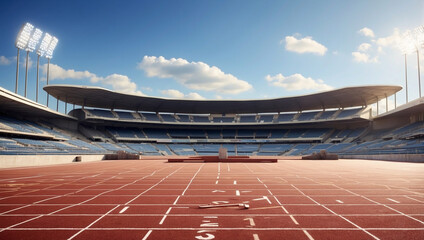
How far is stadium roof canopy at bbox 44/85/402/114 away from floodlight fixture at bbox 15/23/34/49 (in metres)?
9.77

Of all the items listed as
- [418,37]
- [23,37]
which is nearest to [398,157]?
[418,37]

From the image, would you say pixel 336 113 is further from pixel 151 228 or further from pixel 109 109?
pixel 151 228

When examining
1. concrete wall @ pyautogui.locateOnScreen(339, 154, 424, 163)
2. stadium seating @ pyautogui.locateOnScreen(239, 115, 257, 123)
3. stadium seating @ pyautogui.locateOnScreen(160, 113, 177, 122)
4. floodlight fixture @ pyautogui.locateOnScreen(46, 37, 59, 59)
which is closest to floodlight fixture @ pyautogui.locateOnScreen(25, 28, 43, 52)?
floodlight fixture @ pyautogui.locateOnScreen(46, 37, 59, 59)

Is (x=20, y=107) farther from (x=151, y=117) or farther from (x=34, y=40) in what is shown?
(x=151, y=117)

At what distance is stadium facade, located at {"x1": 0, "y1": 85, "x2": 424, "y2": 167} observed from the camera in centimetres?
4103

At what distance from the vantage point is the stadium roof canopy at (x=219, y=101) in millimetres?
47625

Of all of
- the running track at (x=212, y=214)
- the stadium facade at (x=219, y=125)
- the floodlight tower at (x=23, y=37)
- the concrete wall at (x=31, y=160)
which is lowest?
the concrete wall at (x=31, y=160)

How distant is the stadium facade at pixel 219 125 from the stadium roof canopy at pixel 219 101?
0.52 feet

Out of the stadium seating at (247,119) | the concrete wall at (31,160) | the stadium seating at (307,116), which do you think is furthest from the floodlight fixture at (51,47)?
the stadium seating at (307,116)

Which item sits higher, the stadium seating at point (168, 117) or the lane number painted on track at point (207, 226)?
the stadium seating at point (168, 117)

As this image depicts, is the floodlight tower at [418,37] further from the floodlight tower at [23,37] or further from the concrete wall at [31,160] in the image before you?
the floodlight tower at [23,37]

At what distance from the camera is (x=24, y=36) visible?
35906mm

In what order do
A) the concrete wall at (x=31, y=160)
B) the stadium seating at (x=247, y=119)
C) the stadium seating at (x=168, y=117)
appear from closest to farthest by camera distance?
the concrete wall at (x=31, y=160), the stadium seating at (x=168, y=117), the stadium seating at (x=247, y=119)

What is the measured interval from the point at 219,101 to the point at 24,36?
3526 centimetres
